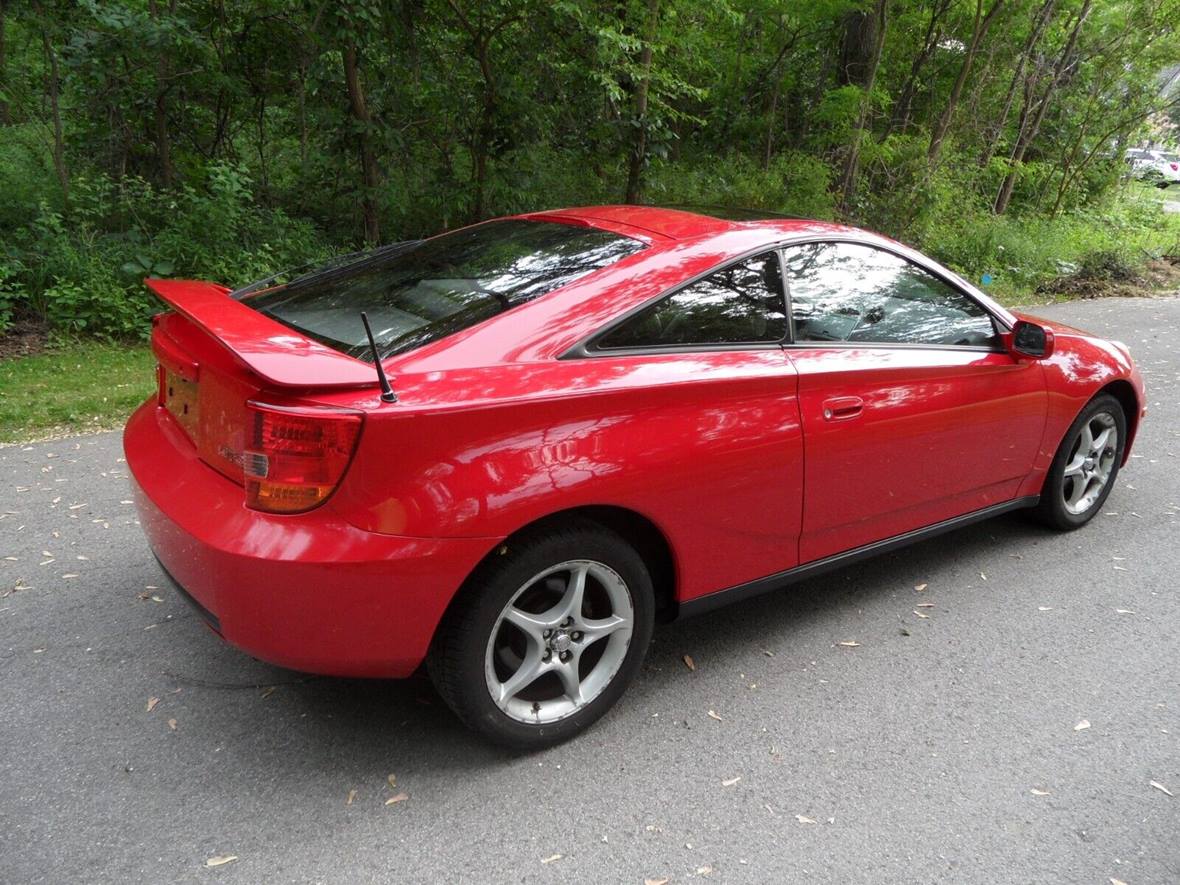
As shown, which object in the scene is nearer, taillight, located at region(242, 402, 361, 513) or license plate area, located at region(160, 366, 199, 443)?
taillight, located at region(242, 402, 361, 513)

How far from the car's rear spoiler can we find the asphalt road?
1175 mm

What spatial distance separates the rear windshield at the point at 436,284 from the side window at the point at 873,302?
2.19 feet

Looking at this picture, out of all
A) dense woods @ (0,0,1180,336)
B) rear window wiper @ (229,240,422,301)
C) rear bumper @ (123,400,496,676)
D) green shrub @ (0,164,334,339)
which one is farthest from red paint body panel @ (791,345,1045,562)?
green shrub @ (0,164,334,339)

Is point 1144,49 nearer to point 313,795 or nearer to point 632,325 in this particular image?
point 632,325

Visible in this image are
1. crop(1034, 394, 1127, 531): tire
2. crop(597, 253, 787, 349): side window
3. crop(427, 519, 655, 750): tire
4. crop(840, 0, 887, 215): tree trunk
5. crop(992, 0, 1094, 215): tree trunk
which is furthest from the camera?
crop(992, 0, 1094, 215): tree trunk

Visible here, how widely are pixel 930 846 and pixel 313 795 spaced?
1.71 m

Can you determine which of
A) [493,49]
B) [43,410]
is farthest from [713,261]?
[493,49]

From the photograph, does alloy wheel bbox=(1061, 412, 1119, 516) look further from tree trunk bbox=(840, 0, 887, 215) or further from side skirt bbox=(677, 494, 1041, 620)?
tree trunk bbox=(840, 0, 887, 215)

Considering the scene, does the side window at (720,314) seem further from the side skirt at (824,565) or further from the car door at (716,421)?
the side skirt at (824,565)

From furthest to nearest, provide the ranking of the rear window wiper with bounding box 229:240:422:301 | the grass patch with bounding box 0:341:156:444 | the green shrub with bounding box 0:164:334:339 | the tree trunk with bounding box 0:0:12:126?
the tree trunk with bounding box 0:0:12:126 → the green shrub with bounding box 0:164:334:339 → the grass patch with bounding box 0:341:156:444 → the rear window wiper with bounding box 229:240:422:301

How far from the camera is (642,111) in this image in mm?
10188

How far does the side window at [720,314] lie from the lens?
2838 mm

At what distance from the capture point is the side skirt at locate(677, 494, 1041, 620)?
3.05 meters

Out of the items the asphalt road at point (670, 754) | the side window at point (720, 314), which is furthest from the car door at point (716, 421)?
the asphalt road at point (670, 754)
